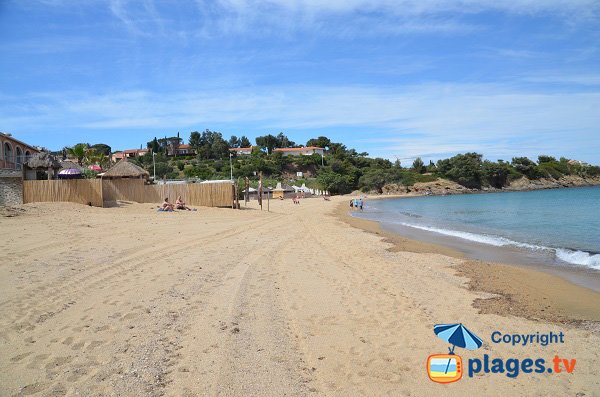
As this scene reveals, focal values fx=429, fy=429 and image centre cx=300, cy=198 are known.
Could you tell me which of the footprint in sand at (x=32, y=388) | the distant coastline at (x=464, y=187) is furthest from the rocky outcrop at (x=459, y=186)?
the footprint in sand at (x=32, y=388)

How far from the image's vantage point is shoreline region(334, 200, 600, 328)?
5.97 metres

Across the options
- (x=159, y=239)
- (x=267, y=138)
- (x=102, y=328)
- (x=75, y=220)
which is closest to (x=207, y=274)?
(x=102, y=328)

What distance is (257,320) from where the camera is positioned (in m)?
5.25

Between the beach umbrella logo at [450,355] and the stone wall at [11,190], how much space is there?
818 inches

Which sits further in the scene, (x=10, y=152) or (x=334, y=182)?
(x=334, y=182)

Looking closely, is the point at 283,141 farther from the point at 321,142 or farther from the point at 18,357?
the point at 18,357

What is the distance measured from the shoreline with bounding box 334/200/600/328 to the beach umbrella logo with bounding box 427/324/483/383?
1103mm

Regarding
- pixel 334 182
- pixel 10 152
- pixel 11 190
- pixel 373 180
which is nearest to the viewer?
pixel 11 190

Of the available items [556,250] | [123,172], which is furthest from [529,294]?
[123,172]

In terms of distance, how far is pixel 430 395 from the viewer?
361 cm

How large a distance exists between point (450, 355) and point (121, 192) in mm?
23298

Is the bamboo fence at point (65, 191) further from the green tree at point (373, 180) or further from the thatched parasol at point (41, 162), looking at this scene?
the green tree at point (373, 180)

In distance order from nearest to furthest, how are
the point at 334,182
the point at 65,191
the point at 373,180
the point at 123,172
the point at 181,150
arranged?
the point at 65,191, the point at 123,172, the point at 334,182, the point at 373,180, the point at 181,150

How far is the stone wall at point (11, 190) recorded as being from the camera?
19656 mm
